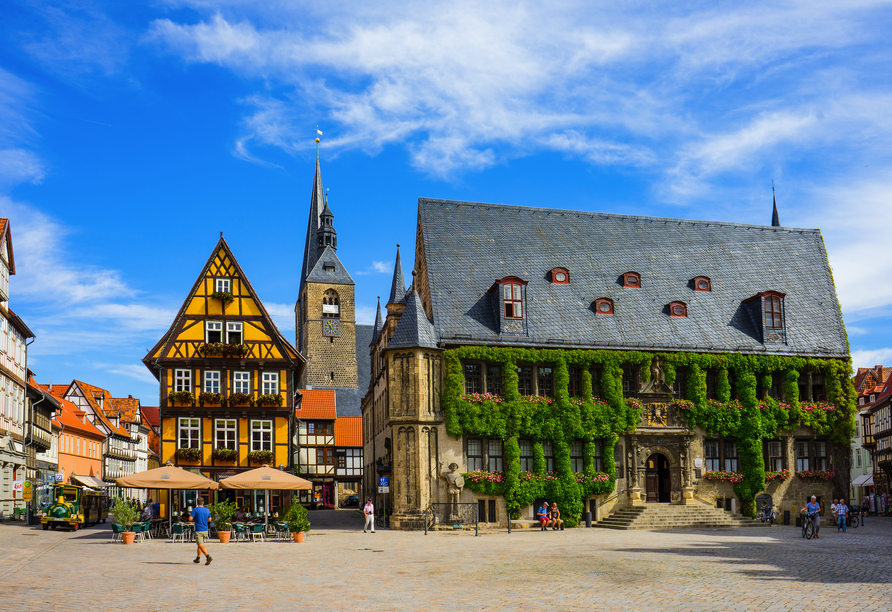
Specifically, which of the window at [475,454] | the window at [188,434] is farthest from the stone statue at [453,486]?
the window at [188,434]

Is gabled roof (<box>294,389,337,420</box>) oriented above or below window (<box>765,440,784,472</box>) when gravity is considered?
above

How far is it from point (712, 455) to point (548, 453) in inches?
335

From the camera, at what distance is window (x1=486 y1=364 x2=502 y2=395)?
41.5 m

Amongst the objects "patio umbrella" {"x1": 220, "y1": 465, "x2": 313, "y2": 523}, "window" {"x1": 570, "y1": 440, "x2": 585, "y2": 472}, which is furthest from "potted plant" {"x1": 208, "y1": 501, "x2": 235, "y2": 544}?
"window" {"x1": 570, "y1": 440, "x2": 585, "y2": 472}

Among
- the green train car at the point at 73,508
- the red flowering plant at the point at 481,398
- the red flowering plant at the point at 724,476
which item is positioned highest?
the red flowering plant at the point at 481,398

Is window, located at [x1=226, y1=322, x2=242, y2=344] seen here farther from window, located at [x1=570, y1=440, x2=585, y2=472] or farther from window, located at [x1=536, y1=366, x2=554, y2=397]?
window, located at [x1=570, y1=440, x2=585, y2=472]

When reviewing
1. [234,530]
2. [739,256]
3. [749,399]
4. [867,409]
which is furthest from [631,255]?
[867,409]

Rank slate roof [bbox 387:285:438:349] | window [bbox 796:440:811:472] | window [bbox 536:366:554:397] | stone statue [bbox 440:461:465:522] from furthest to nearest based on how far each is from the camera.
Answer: window [bbox 796:440:811:472] < window [bbox 536:366:554:397] < slate roof [bbox 387:285:438:349] < stone statue [bbox 440:461:465:522]

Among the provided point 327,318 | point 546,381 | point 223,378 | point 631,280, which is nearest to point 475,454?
point 546,381

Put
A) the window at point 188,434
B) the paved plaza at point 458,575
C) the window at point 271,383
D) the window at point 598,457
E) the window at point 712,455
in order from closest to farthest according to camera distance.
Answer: the paved plaza at point 458,575 → the window at point 188,434 → the window at point 598,457 → the window at point 271,383 → the window at point 712,455

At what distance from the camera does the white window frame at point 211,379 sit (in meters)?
42.3

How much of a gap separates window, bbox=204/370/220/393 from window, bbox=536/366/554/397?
1535 cm

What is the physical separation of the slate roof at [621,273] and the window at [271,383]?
844cm

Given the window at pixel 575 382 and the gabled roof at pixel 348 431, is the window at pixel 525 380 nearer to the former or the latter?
the window at pixel 575 382
